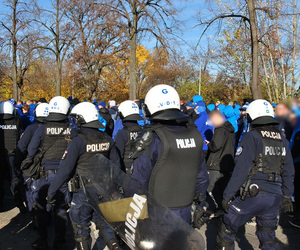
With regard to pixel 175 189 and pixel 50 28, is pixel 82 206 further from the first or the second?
pixel 50 28

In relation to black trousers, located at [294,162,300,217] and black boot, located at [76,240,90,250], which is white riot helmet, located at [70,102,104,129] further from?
black trousers, located at [294,162,300,217]

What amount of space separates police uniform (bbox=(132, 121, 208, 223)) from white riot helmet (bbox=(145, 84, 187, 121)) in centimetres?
11

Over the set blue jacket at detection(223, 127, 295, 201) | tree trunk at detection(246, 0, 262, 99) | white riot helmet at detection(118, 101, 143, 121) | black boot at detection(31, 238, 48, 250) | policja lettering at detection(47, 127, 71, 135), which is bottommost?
black boot at detection(31, 238, 48, 250)

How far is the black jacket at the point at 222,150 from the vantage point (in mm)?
5691

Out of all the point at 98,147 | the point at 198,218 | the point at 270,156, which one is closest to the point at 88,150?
the point at 98,147

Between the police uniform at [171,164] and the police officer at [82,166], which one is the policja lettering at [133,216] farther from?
the police officer at [82,166]

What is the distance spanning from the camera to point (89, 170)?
3.39m

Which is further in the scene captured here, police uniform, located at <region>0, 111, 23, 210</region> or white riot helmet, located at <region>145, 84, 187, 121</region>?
police uniform, located at <region>0, 111, 23, 210</region>

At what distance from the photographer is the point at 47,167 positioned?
4215mm

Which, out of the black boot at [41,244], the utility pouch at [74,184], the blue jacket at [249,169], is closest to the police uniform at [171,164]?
the blue jacket at [249,169]

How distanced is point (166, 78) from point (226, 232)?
113 ft

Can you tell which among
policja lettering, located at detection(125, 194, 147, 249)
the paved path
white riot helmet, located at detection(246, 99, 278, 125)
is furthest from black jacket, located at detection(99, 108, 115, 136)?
policja lettering, located at detection(125, 194, 147, 249)

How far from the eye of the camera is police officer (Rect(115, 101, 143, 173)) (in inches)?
211

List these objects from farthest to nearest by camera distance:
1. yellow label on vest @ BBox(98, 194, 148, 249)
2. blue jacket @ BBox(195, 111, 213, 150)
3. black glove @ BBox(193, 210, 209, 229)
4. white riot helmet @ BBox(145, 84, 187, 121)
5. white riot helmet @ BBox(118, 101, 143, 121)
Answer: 1. blue jacket @ BBox(195, 111, 213, 150)
2. white riot helmet @ BBox(118, 101, 143, 121)
3. black glove @ BBox(193, 210, 209, 229)
4. white riot helmet @ BBox(145, 84, 187, 121)
5. yellow label on vest @ BBox(98, 194, 148, 249)
